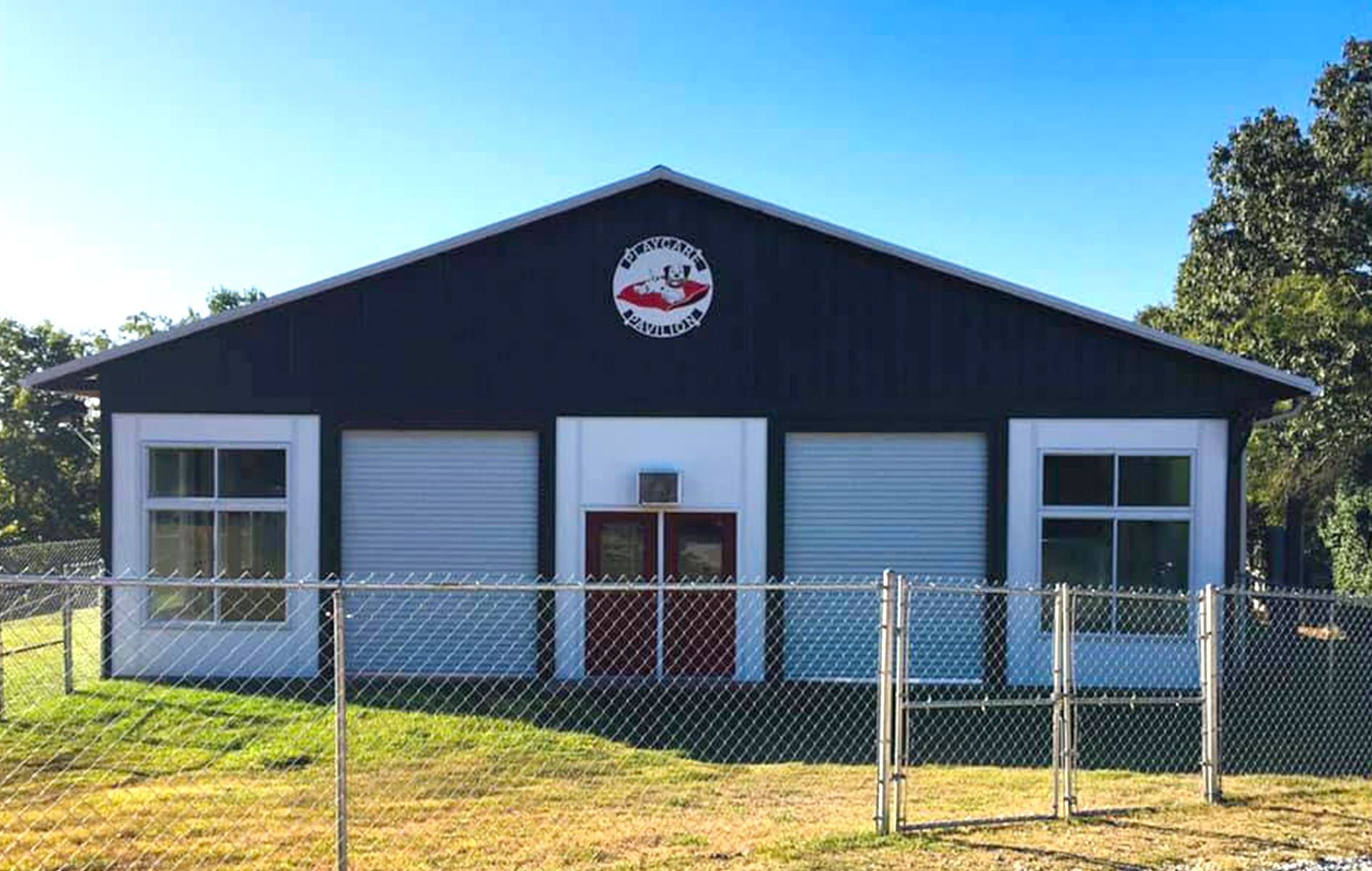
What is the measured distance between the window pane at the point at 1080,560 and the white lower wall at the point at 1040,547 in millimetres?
117

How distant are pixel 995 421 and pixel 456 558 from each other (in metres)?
6.85

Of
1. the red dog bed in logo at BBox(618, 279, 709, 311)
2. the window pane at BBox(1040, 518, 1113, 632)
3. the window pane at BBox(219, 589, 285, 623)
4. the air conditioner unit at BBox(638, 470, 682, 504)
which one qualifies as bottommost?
the window pane at BBox(219, 589, 285, 623)

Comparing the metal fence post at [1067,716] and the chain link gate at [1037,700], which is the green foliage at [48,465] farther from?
the metal fence post at [1067,716]

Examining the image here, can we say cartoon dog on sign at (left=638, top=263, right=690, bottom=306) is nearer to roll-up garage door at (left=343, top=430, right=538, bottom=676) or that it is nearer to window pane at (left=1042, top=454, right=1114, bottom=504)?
roll-up garage door at (left=343, top=430, right=538, bottom=676)

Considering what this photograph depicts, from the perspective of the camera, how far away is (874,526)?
12898 mm

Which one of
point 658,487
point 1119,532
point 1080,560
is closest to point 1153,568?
point 1119,532

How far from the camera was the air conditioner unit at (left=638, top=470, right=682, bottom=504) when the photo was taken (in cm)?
1259

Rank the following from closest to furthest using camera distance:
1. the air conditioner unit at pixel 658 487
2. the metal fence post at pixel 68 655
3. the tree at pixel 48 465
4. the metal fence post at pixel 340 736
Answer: the metal fence post at pixel 340 736 < the metal fence post at pixel 68 655 < the air conditioner unit at pixel 658 487 < the tree at pixel 48 465

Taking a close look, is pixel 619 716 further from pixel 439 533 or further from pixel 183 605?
pixel 183 605

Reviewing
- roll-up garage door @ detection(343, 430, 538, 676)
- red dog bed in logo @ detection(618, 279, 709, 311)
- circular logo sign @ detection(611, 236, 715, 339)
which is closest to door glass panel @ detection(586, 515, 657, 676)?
roll-up garage door @ detection(343, 430, 538, 676)

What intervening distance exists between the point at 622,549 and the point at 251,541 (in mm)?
4636

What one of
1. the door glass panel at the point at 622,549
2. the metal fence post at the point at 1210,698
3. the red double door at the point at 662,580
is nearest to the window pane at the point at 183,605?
the red double door at the point at 662,580

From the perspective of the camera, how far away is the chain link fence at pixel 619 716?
651 cm

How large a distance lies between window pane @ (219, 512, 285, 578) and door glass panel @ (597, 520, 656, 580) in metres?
4.01
